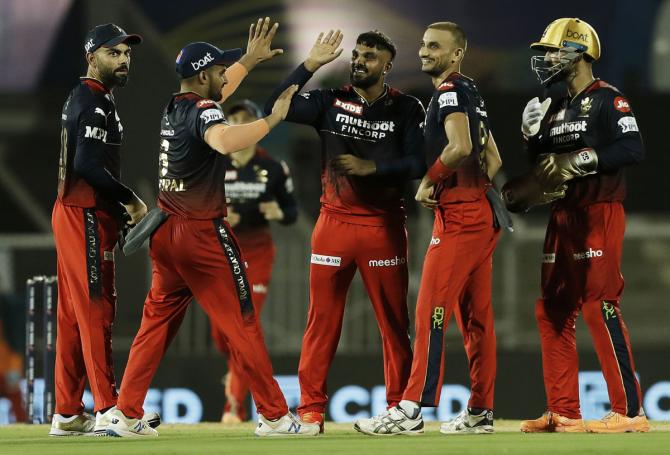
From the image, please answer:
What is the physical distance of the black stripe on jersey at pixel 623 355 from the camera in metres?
7.74

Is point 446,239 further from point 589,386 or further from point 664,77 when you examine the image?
point 664,77

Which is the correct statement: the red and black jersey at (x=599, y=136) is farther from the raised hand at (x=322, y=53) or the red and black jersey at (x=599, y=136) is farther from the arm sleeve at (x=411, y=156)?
the raised hand at (x=322, y=53)

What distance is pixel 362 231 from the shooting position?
788 cm

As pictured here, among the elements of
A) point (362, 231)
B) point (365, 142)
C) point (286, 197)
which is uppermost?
point (365, 142)

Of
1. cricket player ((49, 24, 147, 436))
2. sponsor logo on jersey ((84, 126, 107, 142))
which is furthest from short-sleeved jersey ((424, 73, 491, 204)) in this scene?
sponsor logo on jersey ((84, 126, 107, 142))

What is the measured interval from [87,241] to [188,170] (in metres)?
0.70

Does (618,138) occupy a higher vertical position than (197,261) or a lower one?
higher

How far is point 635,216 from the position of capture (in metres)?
14.8

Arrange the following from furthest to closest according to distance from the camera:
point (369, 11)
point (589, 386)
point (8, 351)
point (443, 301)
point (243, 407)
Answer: point (369, 11) → point (8, 351) → point (589, 386) → point (243, 407) → point (443, 301)

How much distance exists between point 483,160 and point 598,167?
0.61m

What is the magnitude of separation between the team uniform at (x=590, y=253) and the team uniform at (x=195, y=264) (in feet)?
5.37

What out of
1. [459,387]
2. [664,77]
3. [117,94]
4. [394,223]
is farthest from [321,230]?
[664,77]

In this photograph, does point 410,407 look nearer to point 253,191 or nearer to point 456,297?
point 456,297

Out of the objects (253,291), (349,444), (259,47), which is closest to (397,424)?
(349,444)
